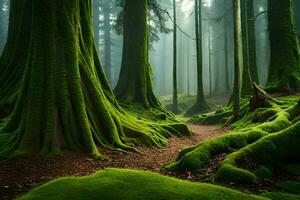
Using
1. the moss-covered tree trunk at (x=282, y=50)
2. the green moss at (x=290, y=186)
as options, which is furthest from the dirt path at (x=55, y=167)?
the moss-covered tree trunk at (x=282, y=50)

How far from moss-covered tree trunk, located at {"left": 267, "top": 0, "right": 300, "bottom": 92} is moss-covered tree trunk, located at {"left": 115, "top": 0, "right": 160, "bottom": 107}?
5.37 m

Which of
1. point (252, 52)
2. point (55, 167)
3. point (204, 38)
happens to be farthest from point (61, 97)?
point (204, 38)

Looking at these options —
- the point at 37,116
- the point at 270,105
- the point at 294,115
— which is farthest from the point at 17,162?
the point at 270,105

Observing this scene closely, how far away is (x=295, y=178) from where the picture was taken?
19.3 feet

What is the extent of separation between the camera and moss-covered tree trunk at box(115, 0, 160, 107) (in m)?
15.4

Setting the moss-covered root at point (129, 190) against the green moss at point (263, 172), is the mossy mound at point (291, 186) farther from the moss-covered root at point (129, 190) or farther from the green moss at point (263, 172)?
the moss-covered root at point (129, 190)

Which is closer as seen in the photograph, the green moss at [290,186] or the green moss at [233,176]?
the green moss at [290,186]

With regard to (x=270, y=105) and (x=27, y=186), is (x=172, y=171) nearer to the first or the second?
(x=27, y=186)

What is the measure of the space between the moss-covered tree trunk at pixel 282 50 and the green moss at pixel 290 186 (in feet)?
31.1

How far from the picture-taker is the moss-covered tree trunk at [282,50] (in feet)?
47.2

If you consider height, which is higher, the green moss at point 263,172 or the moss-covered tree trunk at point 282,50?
the moss-covered tree trunk at point 282,50

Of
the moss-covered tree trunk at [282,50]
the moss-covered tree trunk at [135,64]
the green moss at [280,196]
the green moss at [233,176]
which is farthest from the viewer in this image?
the moss-covered tree trunk at [135,64]

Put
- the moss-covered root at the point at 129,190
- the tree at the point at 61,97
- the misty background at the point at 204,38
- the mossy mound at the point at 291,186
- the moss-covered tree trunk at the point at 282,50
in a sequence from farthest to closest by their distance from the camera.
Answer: the misty background at the point at 204,38 < the moss-covered tree trunk at the point at 282,50 < the tree at the point at 61,97 < the mossy mound at the point at 291,186 < the moss-covered root at the point at 129,190

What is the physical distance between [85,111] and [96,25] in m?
44.0
